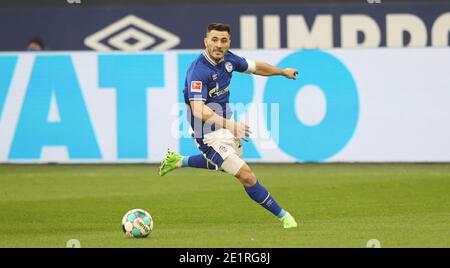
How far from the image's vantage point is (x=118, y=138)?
19.5 metres

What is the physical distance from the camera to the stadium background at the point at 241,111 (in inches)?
568

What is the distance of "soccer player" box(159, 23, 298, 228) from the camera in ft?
38.7

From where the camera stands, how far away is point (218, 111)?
40.4 feet

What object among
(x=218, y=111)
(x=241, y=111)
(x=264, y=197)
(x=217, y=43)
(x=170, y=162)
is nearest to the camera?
(x=264, y=197)

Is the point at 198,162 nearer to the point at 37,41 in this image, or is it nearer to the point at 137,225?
the point at 137,225

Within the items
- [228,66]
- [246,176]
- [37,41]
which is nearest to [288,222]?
[246,176]

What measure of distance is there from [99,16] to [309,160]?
528 cm

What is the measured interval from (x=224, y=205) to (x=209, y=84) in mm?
2609

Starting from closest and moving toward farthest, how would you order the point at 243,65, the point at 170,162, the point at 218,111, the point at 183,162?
1. the point at 218,111
2. the point at 243,65
3. the point at 183,162
4. the point at 170,162

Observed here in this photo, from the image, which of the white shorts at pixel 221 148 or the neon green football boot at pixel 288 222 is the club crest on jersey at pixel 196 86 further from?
the neon green football boot at pixel 288 222

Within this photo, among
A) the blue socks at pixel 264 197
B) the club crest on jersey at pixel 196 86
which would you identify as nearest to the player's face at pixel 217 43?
the club crest on jersey at pixel 196 86

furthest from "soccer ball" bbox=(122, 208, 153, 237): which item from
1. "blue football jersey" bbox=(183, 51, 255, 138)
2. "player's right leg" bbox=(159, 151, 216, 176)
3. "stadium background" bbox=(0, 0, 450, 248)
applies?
"player's right leg" bbox=(159, 151, 216, 176)

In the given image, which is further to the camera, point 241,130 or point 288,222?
point 288,222
